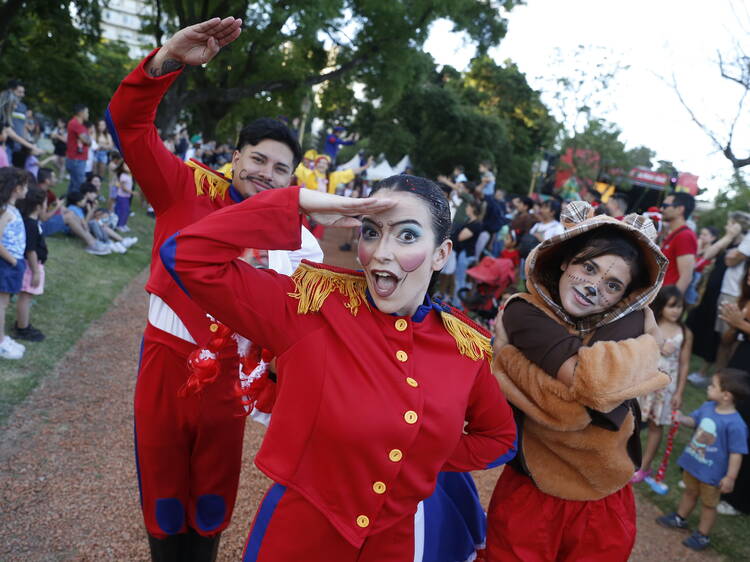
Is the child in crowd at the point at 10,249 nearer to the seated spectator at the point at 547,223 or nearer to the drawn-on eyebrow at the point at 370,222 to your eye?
the drawn-on eyebrow at the point at 370,222

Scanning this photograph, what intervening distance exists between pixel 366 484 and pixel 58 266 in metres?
7.35

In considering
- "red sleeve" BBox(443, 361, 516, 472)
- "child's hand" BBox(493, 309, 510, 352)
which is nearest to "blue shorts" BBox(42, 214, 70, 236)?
"child's hand" BBox(493, 309, 510, 352)

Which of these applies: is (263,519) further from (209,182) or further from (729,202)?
(729,202)

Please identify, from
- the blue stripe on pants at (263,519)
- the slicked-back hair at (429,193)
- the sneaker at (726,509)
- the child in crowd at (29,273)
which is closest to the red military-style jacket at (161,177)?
the blue stripe on pants at (263,519)

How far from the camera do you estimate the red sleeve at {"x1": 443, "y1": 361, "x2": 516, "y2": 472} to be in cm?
189

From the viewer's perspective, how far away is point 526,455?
7.14 feet

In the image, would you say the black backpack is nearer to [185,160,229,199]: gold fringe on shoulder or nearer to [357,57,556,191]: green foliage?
[185,160,229,199]: gold fringe on shoulder

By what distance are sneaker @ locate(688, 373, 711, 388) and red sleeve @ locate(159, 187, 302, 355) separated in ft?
26.5

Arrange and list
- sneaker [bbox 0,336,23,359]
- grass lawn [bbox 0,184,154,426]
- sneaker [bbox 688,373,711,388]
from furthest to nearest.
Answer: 1. sneaker [bbox 688,373,711,388]
2. sneaker [bbox 0,336,23,359]
3. grass lawn [bbox 0,184,154,426]

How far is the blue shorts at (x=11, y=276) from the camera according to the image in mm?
4836

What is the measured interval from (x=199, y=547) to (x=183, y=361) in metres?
0.86

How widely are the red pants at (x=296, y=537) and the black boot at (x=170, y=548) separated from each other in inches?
32.8

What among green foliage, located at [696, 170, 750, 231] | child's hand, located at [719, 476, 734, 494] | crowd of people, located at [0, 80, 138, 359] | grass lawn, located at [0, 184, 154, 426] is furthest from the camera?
green foliage, located at [696, 170, 750, 231]

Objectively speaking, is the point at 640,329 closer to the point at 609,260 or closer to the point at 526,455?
the point at 609,260
